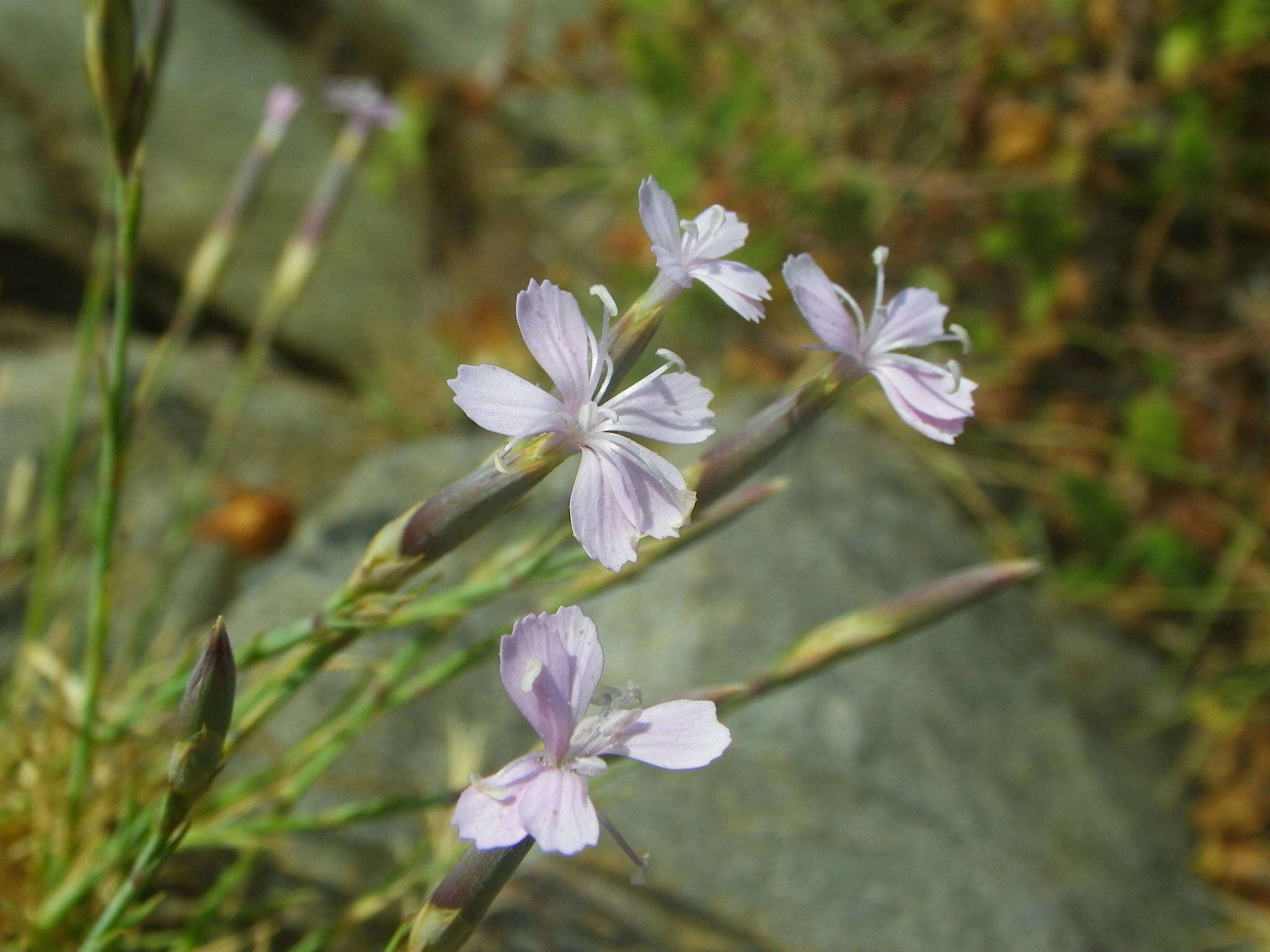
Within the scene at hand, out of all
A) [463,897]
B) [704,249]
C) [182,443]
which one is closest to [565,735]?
[463,897]

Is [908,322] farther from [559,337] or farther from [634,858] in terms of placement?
[634,858]

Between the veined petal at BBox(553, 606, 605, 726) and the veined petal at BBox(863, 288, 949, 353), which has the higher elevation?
the veined petal at BBox(863, 288, 949, 353)

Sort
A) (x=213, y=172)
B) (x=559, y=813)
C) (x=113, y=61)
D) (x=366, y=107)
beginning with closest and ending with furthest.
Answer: (x=559, y=813) → (x=113, y=61) → (x=366, y=107) → (x=213, y=172)

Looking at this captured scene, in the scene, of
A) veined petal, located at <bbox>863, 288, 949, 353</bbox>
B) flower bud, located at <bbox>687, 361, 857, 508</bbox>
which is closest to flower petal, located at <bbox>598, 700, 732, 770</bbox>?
flower bud, located at <bbox>687, 361, 857, 508</bbox>

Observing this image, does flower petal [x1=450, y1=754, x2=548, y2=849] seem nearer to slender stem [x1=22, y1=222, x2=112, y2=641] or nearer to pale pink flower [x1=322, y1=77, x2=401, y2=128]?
slender stem [x1=22, y1=222, x2=112, y2=641]

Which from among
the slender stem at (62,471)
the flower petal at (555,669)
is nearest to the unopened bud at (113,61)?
the slender stem at (62,471)

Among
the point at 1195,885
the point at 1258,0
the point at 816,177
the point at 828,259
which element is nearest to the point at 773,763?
the point at 1195,885
